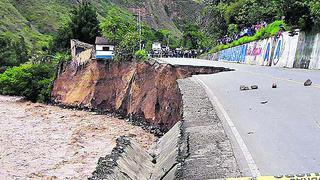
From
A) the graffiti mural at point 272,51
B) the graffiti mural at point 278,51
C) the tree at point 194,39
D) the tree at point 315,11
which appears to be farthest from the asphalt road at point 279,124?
the tree at point 194,39

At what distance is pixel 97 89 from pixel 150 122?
17.7 meters

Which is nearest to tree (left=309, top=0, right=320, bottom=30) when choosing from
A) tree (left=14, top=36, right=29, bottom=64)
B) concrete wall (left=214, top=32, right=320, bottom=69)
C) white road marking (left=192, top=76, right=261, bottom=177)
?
concrete wall (left=214, top=32, right=320, bottom=69)

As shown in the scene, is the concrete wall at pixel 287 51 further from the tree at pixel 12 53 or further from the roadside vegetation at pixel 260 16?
the tree at pixel 12 53

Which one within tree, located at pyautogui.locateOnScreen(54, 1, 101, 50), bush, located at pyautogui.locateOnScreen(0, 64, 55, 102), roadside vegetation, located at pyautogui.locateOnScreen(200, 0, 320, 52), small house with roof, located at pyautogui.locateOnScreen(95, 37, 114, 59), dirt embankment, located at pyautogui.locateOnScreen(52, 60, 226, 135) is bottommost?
bush, located at pyautogui.locateOnScreen(0, 64, 55, 102)

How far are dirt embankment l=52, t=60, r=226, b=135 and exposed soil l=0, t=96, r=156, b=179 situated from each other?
5.21 feet

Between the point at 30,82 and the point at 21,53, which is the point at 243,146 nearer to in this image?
the point at 30,82

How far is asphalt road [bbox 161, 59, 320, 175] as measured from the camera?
715 centimetres

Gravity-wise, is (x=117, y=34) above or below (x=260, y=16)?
below

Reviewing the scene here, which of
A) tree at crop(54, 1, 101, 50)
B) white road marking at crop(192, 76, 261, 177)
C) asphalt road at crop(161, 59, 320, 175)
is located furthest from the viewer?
tree at crop(54, 1, 101, 50)

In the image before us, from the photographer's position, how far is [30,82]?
65.9 m

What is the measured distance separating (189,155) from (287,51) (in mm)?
23814

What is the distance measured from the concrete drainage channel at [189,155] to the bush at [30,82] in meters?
48.3

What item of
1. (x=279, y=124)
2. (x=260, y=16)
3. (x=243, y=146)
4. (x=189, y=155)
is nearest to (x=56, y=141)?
(x=279, y=124)

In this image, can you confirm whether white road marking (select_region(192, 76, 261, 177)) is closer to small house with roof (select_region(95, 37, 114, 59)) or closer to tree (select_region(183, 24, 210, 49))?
small house with roof (select_region(95, 37, 114, 59))
